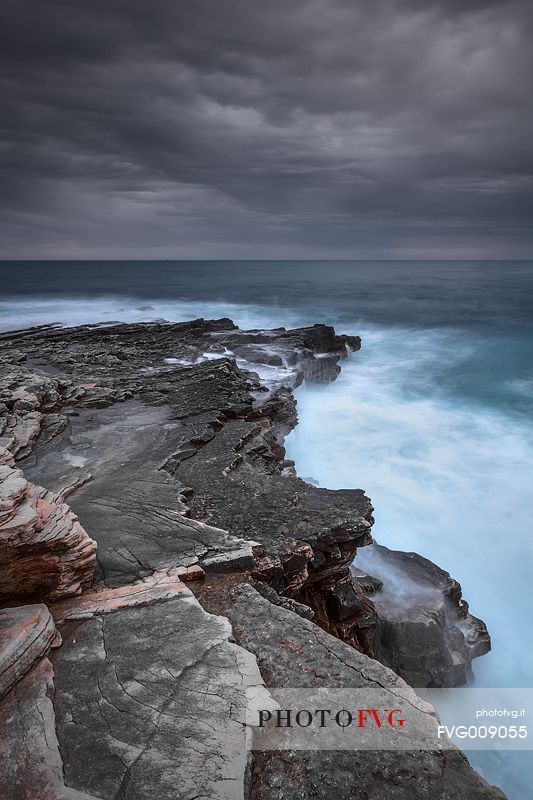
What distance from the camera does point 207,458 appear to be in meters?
8.21

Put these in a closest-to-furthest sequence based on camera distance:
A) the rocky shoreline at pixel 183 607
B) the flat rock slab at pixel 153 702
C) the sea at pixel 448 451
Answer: the flat rock slab at pixel 153 702
the rocky shoreline at pixel 183 607
the sea at pixel 448 451

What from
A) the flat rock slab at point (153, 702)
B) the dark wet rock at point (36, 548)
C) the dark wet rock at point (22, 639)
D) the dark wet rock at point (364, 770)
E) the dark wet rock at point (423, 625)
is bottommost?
the dark wet rock at point (423, 625)

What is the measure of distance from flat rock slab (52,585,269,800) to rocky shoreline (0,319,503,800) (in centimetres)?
1

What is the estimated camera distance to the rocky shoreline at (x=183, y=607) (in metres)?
3.28

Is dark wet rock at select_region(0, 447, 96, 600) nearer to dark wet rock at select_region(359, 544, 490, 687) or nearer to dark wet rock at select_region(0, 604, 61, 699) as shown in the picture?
dark wet rock at select_region(0, 604, 61, 699)

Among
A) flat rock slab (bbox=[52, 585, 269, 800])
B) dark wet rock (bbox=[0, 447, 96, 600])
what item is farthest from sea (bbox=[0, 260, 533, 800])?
dark wet rock (bbox=[0, 447, 96, 600])

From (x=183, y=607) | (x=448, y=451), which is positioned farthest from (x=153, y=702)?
(x=448, y=451)

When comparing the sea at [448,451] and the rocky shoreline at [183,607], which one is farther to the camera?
the sea at [448,451]

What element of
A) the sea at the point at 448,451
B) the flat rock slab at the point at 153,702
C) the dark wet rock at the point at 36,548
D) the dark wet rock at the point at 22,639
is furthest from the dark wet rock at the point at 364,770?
the sea at the point at 448,451

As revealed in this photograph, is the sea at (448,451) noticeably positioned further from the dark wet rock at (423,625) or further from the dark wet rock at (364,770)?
the dark wet rock at (364,770)

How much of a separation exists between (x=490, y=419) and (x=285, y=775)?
53.8 ft

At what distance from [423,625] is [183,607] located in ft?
14.9

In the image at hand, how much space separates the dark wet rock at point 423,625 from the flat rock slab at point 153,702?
13.5ft

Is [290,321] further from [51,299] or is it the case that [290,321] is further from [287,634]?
[287,634]
